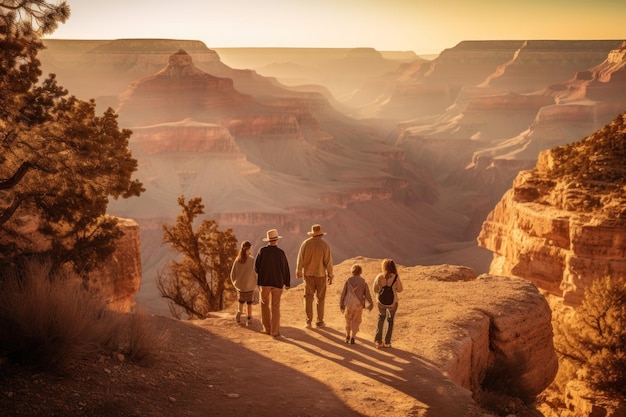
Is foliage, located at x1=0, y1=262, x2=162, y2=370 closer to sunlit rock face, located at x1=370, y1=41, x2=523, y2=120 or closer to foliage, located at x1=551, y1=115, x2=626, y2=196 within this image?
foliage, located at x1=551, y1=115, x2=626, y2=196

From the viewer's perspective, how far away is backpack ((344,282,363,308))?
10359mm

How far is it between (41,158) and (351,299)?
503 cm

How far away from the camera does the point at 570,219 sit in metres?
21.8

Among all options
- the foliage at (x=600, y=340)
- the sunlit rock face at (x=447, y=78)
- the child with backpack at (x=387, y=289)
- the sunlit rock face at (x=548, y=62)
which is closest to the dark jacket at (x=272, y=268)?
the child with backpack at (x=387, y=289)

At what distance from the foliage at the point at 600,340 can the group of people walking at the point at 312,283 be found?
8291mm

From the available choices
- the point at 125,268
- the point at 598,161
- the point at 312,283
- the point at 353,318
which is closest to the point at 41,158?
the point at 312,283

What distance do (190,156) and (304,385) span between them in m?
65.6

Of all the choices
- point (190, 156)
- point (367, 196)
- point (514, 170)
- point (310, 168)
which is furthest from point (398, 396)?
point (514, 170)

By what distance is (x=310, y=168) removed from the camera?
9219 centimetres

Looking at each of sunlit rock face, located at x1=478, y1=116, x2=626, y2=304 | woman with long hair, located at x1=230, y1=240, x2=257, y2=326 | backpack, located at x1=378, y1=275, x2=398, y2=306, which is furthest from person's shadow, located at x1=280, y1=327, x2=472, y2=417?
sunlit rock face, located at x1=478, y1=116, x2=626, y2=304

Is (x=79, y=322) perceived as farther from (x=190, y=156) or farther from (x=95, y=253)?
(x=190, y=156)

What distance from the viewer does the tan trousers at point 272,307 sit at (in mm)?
10594

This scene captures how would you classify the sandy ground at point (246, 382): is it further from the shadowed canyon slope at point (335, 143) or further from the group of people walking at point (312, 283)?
the shadowed canyon slope at point (335, 143)

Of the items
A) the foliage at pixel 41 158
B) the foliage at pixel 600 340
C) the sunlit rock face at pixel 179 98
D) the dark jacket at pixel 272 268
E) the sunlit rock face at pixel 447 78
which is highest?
the sunlit rock face at pixel 447 78
